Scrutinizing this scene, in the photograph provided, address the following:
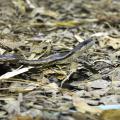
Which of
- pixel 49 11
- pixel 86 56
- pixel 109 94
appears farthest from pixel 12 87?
pixel 49 11

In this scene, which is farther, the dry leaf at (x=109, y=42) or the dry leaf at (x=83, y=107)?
the dry leaf at (x=109, y=42)

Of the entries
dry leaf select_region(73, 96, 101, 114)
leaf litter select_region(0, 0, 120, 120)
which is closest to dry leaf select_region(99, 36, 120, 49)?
leaf litter select_region(0, 0, 120, 120)

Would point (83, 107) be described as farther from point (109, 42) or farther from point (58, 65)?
point (109, 42)

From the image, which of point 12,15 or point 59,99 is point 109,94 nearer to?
point 59,99

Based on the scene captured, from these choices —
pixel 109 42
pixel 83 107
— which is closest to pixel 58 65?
pixel 83 107

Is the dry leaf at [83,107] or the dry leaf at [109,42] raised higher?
the dry leaf at [109,42]

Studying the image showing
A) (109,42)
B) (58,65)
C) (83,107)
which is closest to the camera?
(83,107)

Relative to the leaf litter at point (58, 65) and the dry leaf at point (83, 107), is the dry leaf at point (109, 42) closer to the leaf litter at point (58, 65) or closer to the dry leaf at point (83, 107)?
the leaf litter at point (58, 65)

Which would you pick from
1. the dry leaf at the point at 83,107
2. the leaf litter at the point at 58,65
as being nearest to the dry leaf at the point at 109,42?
the leaf litter at the point at 58,65

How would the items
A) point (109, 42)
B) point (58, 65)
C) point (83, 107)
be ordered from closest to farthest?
point (83, 107) < point (58, 65) < point (109, 42)
